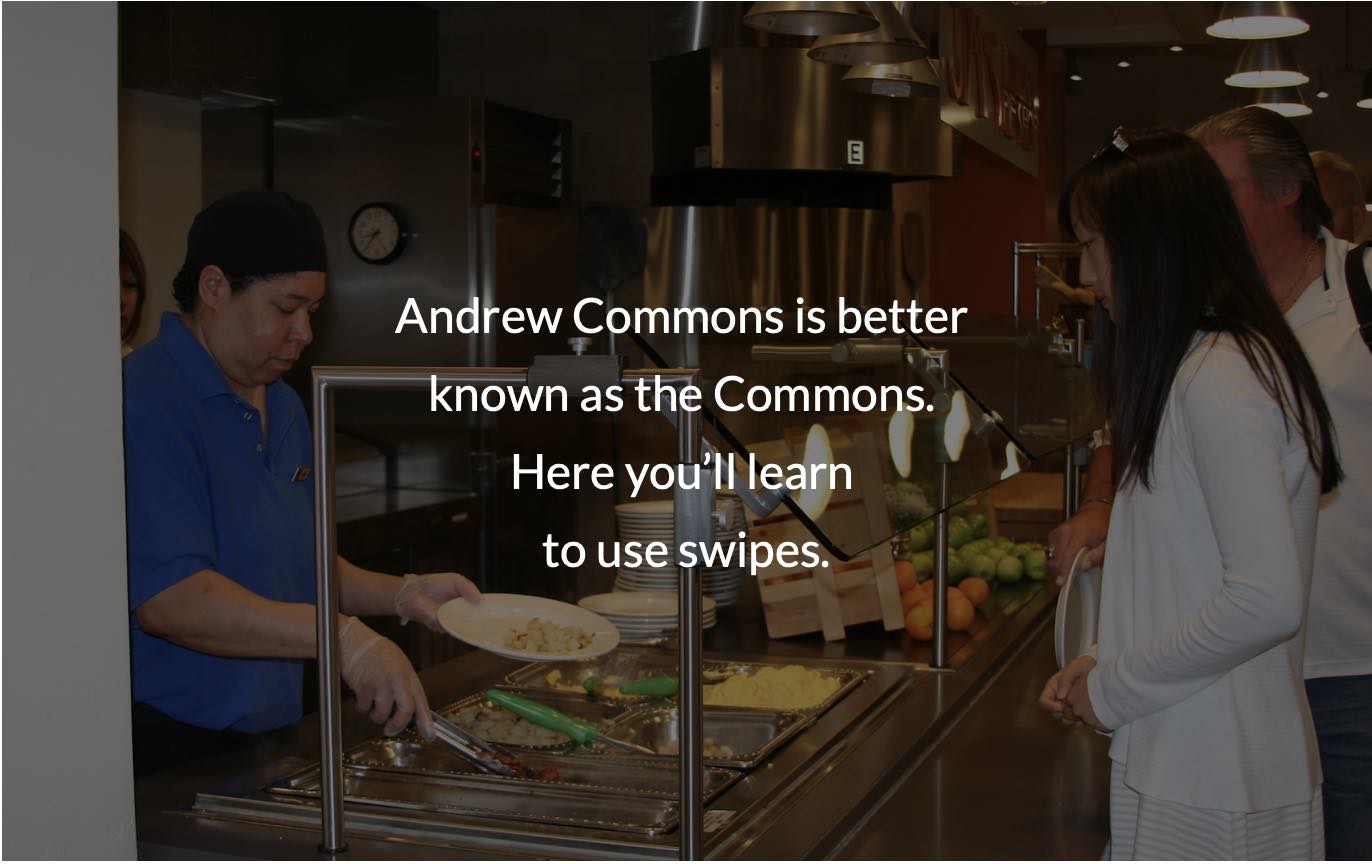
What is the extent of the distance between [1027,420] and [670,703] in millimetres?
1122

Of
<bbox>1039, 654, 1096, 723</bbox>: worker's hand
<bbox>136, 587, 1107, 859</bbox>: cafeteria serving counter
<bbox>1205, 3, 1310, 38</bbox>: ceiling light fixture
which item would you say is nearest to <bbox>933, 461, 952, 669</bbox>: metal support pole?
<bbox>136, 587, 1107, 859</bbox>: cafeteria serving counter

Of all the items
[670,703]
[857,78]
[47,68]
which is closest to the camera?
[47,68]

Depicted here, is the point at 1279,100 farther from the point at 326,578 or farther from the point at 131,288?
the point at 326,578

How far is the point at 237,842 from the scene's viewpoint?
5.15ft

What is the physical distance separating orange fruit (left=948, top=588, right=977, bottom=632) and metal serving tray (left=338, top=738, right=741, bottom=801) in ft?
3.38

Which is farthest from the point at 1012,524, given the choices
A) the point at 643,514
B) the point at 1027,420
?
the point at 643,514

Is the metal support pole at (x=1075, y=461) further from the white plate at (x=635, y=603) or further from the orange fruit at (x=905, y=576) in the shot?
the white plate at (x=635, y=603)

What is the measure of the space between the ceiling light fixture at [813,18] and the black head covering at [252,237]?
3.17 ft

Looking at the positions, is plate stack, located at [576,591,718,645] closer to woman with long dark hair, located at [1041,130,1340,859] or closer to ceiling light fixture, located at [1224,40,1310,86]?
woman with long dark hair, located at [1041,130,1340,859]

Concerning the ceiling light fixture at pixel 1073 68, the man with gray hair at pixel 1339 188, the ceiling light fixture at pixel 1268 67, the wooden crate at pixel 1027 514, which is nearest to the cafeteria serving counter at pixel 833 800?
the man with gray hair at pixel 1339 188

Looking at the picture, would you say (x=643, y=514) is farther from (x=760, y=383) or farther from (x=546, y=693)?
(x=760, y=383)

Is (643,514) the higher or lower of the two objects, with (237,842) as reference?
higher

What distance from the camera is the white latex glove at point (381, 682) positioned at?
157 centimetres

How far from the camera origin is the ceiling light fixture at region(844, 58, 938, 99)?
10.9 ft
